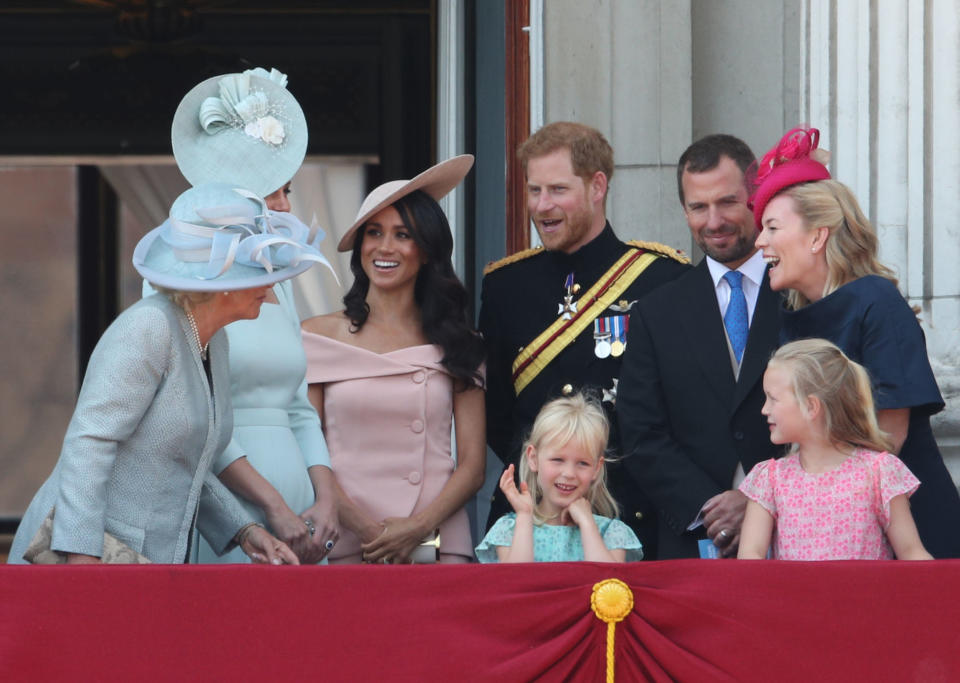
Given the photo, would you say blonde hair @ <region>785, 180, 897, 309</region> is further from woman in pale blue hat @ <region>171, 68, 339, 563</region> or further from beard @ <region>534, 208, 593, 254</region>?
woman in pale blue hat @ <region>171, 68, 339, 563</region>

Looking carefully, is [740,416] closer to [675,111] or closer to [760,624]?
[760,624]

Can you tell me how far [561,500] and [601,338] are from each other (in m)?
0.60

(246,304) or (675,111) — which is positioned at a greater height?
(675,111)

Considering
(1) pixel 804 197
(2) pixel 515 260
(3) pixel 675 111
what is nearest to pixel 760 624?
(1) pixel 804 197

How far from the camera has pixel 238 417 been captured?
12.1 feet

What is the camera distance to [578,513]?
3.48 m

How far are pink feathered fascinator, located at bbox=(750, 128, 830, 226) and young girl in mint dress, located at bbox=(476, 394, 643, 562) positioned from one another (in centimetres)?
58

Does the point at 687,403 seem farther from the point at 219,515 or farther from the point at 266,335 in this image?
the point at 219,515

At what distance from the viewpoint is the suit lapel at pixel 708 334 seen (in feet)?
12.2

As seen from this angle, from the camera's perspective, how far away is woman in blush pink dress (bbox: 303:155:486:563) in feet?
12.9

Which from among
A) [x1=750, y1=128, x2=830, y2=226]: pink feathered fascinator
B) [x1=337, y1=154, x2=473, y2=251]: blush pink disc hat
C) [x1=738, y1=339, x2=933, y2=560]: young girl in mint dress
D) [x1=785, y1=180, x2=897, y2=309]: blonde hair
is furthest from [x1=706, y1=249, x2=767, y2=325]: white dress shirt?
[x1=337, y1=154, x2=473, y2=251]: blush pink disc hat

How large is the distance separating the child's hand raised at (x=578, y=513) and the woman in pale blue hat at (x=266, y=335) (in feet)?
1.64

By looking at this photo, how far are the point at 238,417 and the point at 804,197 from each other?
1281 millimetres

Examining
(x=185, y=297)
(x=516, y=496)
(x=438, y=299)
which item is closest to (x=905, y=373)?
(x=516, y=496)
